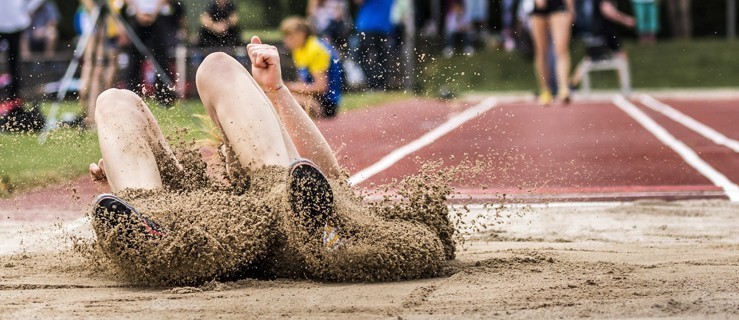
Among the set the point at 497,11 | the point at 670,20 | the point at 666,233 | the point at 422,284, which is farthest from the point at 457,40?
the point at 422,284

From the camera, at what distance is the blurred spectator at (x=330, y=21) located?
21.6 m

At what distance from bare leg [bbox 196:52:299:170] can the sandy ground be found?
0.51 meters

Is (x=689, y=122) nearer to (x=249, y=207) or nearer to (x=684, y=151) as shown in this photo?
(x=684, y=151)

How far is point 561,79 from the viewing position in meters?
16.3

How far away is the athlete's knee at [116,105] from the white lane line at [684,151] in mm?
3869

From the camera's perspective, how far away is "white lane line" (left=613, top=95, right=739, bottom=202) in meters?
8.39

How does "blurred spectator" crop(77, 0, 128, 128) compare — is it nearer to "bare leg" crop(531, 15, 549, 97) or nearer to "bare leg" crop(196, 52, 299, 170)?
"bare leg" crop(531, 15, 549, 97)

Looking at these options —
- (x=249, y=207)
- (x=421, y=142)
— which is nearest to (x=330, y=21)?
(x=421, y=142)

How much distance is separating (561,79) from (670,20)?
15.8 meters

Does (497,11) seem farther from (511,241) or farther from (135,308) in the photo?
(135,308)

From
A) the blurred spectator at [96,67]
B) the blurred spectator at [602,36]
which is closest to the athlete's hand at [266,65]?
the blurred spectator at [96,67]

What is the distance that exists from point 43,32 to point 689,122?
1431cm

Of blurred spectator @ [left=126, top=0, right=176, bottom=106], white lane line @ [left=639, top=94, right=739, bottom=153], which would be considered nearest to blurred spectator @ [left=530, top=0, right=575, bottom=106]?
white lane line @ [left=639, top=94, right=739, bottom=153]

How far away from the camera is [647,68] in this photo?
25438mm
